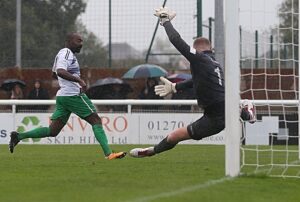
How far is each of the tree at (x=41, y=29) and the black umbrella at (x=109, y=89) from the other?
8.41ft

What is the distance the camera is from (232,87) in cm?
1064

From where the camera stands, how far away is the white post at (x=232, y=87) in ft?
35.0

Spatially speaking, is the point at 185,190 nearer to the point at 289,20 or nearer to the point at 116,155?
the point at 116,155

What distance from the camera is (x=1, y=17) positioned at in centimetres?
2688

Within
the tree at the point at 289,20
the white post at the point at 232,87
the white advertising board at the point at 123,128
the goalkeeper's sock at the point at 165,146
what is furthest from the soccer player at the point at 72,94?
the white advertising board at the point at 123,128

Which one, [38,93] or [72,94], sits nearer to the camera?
[72,94]

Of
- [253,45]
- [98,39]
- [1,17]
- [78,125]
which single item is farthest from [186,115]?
[253,45]

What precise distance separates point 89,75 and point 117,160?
1120 cm

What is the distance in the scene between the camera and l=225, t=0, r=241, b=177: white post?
35.0 feet

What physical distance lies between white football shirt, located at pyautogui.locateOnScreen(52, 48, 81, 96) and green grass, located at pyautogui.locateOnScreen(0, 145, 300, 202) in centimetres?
116

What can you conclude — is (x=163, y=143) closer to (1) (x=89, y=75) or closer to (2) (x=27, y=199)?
(2) (x=27, y=199)

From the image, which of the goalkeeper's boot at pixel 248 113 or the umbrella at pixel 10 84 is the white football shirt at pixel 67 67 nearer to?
the goalkeeper's boot at pixel 248 113

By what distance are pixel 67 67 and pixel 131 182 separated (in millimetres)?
3777

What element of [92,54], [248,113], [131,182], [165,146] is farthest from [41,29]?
[131,182]
